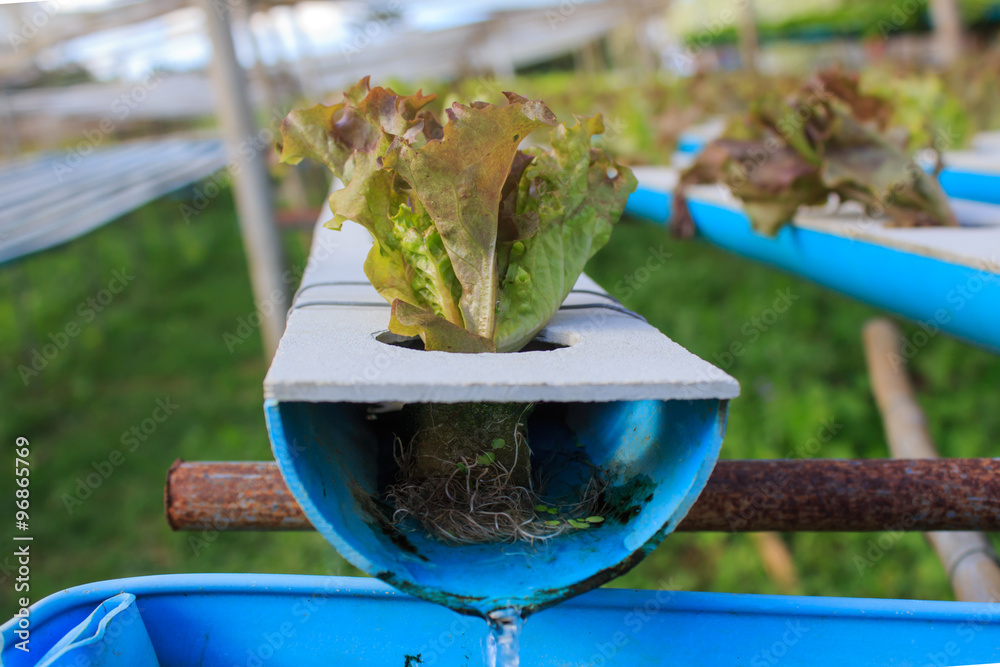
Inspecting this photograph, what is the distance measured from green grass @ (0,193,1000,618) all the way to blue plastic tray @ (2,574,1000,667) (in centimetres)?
149

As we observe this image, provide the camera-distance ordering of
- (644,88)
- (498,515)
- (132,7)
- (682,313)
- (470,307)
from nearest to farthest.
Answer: (498,515) → (470,307) → (132,7) → (682,313) → (644,88)

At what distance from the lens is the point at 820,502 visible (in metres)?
1.60

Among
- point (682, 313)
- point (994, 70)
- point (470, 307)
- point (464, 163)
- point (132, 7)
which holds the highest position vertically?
point (132, 7)

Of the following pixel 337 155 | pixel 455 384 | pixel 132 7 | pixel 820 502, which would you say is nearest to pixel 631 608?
pixel 820 502

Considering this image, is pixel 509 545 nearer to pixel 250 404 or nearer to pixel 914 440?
pixel 914 440

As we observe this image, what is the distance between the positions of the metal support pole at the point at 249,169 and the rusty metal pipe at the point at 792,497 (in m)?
3.26

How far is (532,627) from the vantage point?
1405 millimetres

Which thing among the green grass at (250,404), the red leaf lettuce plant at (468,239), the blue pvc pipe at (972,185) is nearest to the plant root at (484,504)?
the red leaf lettuce plant at (468,239)

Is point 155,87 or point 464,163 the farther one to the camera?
point 155,87

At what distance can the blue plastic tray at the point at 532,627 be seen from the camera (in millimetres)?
1365

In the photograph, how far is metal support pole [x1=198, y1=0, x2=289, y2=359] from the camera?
4691 mm

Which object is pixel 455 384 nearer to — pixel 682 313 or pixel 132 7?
pixel 132 7

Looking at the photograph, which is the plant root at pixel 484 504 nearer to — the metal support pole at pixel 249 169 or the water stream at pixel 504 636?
the water stream at pixel 504 636

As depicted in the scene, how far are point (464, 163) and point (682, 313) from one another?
524 cm
